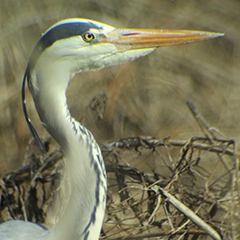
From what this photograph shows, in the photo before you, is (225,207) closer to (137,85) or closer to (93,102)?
(93,102)

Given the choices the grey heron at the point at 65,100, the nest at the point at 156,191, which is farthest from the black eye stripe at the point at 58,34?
the nest at the point at 156,191

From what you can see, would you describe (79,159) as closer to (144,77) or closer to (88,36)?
(88,36)

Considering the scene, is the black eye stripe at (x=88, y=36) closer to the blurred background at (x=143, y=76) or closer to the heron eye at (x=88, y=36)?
the heron eye at (x=88, y=36)

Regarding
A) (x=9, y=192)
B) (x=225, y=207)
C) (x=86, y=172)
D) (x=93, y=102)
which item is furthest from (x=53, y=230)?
(x=93, y=102)

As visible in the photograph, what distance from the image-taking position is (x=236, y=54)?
1.80 metres

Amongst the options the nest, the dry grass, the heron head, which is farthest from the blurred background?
the heron head

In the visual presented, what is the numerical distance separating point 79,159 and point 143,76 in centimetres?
136

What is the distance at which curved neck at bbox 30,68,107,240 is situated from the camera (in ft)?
2.00

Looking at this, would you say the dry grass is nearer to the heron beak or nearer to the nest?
the nest

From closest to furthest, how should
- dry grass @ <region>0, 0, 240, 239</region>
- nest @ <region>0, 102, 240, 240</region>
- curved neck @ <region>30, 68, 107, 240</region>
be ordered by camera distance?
curved neck @ <region>30, 68, 107, 240</region> → nest @ <region>0, 102, 240, 240</region> → dry grass @ <region>0, 0, 240, 239</region>

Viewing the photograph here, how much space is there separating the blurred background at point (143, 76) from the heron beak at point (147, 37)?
3.41 ft

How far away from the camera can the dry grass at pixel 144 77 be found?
1.76 m

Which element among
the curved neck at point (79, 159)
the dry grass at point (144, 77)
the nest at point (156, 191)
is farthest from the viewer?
the dry grass at point (144, 77)

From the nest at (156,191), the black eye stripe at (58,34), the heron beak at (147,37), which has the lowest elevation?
the nest at (156,191)
